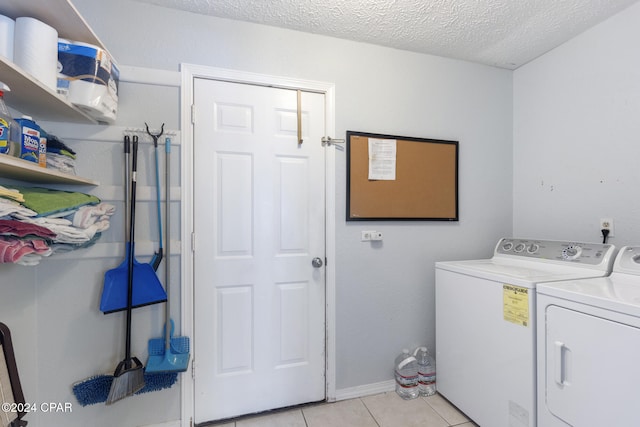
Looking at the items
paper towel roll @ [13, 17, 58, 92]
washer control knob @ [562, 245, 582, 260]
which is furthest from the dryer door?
paper towel roll @ [13, 17, 58, 92]

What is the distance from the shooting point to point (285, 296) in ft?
5.93

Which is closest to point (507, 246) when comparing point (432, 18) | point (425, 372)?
point (425, 372)

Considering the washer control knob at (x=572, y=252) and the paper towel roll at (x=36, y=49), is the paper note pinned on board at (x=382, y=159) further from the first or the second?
the paper towel roll at (x=36, y=49)

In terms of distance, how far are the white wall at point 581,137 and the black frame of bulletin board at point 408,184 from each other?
0.61 m

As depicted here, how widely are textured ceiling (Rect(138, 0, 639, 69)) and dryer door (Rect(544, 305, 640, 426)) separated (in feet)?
5.45

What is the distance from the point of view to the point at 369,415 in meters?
1.74

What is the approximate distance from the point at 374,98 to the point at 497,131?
43.8 inches

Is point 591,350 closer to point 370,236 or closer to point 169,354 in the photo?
point 370,236

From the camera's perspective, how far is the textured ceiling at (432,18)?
1.57 m

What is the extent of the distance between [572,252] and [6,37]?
9.20 ft

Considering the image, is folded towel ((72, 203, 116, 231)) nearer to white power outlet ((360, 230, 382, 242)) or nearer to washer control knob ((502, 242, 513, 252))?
white power outlet ((360, 230, 382, 242))

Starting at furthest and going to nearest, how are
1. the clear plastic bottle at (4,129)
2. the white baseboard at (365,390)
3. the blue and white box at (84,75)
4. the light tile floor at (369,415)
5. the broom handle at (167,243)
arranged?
the white baseboard at (365,390) < the light tile floor at (369,415) < the broom handle at (167,243) < the blue and white box at (84,75) < the clear plastic bottle at (4,129)

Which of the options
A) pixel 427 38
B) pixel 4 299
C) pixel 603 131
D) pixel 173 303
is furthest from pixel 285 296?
pixel 603 131

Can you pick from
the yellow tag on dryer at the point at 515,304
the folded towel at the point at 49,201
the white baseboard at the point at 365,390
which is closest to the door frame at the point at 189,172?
the folded towel at the point at 49,201
